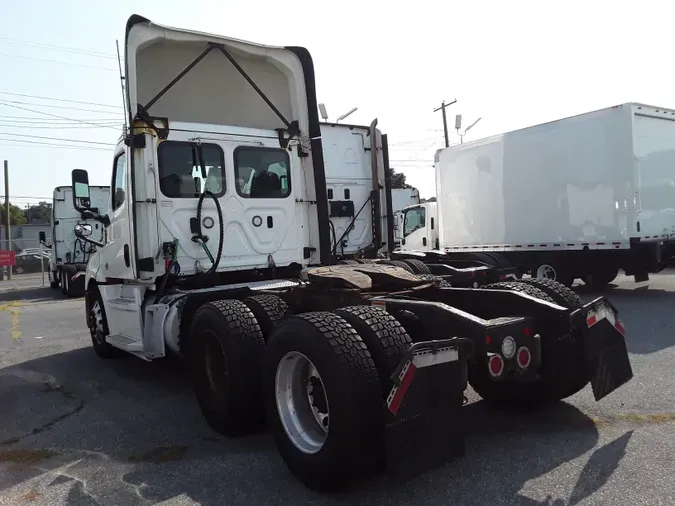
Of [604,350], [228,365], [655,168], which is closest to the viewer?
[604,350]

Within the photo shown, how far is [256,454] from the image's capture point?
14.1 feet

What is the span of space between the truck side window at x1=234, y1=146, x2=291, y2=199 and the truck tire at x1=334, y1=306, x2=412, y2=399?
3207 millimetres

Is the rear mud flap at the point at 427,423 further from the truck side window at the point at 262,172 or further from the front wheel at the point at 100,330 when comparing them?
the front wheel at the point at 100,330

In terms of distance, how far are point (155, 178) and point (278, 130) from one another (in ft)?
5.34

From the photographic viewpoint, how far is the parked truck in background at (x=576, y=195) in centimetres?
1123

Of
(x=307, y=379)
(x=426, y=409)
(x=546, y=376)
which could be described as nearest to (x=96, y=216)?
(x=307, y=379)

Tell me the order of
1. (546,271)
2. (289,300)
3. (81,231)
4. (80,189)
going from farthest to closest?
1. (546,271)
2. (81,231)
3. (80,189)
4. (289,300)

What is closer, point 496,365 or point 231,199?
point 496,365

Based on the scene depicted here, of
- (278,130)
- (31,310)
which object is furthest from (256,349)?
(31,310)

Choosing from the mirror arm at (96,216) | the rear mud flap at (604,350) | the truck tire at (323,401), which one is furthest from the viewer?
the mirror arm at (96,216)

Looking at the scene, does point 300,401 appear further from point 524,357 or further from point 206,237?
point 206,237


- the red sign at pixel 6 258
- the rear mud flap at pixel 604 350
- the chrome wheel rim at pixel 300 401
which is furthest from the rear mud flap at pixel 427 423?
the red sign at pixel 6 258

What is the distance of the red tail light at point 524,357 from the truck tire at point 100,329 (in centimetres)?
546

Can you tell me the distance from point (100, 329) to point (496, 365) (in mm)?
5766
